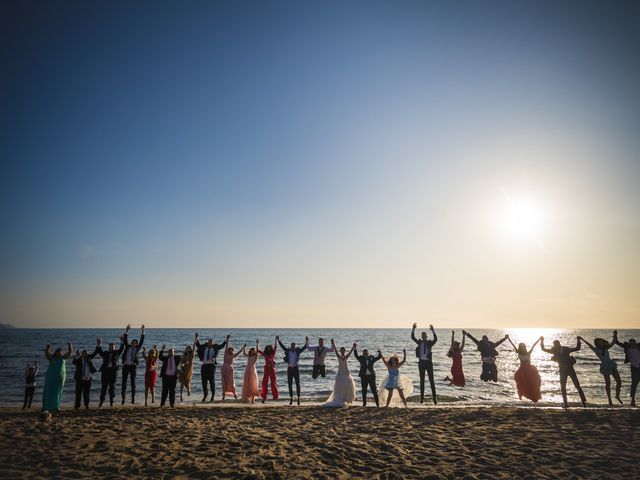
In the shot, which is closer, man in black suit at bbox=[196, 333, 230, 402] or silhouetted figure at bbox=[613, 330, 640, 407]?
silhouetted figure at bbox=[613, 330, 640, 407]

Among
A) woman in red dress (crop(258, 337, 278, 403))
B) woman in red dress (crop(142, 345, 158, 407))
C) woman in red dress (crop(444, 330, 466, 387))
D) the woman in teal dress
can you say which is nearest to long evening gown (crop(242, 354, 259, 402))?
woman in red dress (crop(258, 337, 278, 403))

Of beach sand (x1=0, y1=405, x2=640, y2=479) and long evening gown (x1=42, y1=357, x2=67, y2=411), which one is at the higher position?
long evening gown (x1=42, y1=357, x2=67, y2=411)

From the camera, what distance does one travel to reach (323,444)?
909 centimetres

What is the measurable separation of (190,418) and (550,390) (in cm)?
2686

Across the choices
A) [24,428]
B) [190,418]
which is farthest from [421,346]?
[24,428]

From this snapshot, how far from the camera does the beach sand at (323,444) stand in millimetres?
7375

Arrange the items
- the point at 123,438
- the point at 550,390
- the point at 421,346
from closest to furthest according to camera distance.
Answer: the point at 123,438, the point at 421,346, the point at 550,390

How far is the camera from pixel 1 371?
3431cm

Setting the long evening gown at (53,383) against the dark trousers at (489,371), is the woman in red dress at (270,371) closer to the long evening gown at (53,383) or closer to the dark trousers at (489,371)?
the long evening gown at (53,383)

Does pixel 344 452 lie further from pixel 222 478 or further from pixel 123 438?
pixel 123 438

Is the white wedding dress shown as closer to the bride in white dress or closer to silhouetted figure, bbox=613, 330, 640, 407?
the bride in white dress

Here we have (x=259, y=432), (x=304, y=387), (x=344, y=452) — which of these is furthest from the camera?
(x=304, y=387)

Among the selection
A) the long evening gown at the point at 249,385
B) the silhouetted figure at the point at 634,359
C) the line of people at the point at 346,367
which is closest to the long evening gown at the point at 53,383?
the line of people at the point at 346,367

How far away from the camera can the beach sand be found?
738 centimetres
